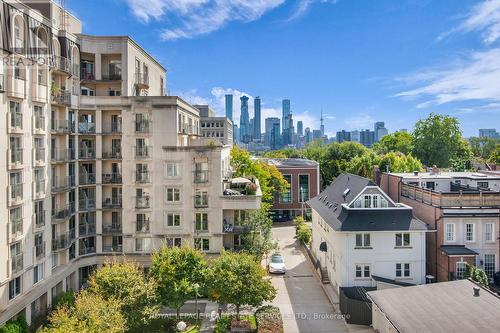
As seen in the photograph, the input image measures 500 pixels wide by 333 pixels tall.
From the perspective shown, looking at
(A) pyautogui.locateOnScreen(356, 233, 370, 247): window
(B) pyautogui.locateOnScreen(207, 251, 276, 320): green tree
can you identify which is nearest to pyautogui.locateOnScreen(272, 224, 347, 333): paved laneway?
(B) pyautogui.locateOnScreen(207, 251, 276, 320): green tree

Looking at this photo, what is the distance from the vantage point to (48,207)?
27.7m

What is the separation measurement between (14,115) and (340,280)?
24.9 metres

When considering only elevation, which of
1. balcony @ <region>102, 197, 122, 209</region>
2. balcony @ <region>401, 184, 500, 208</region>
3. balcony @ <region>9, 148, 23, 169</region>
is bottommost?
balcony @ <region>102, 197, 122, 209</region>

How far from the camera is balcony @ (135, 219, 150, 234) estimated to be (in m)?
32.3

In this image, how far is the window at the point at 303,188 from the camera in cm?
6306

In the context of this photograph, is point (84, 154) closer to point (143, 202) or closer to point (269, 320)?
point (143, 202)

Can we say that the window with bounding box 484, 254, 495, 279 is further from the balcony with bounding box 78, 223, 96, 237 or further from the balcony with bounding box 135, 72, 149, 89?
the balcony with bounding box 135, 72, 149, 89

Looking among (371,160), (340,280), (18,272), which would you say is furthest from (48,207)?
(371,160)

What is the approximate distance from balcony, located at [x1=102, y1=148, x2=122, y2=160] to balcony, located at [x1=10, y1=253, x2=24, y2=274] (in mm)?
11250

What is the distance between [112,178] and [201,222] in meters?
8.70

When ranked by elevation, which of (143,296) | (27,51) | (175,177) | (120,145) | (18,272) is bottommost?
(143,296)

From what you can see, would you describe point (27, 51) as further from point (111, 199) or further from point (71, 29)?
point (111, 199)

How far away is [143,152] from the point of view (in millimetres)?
32094

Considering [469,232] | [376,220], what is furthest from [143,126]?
[469,232]
